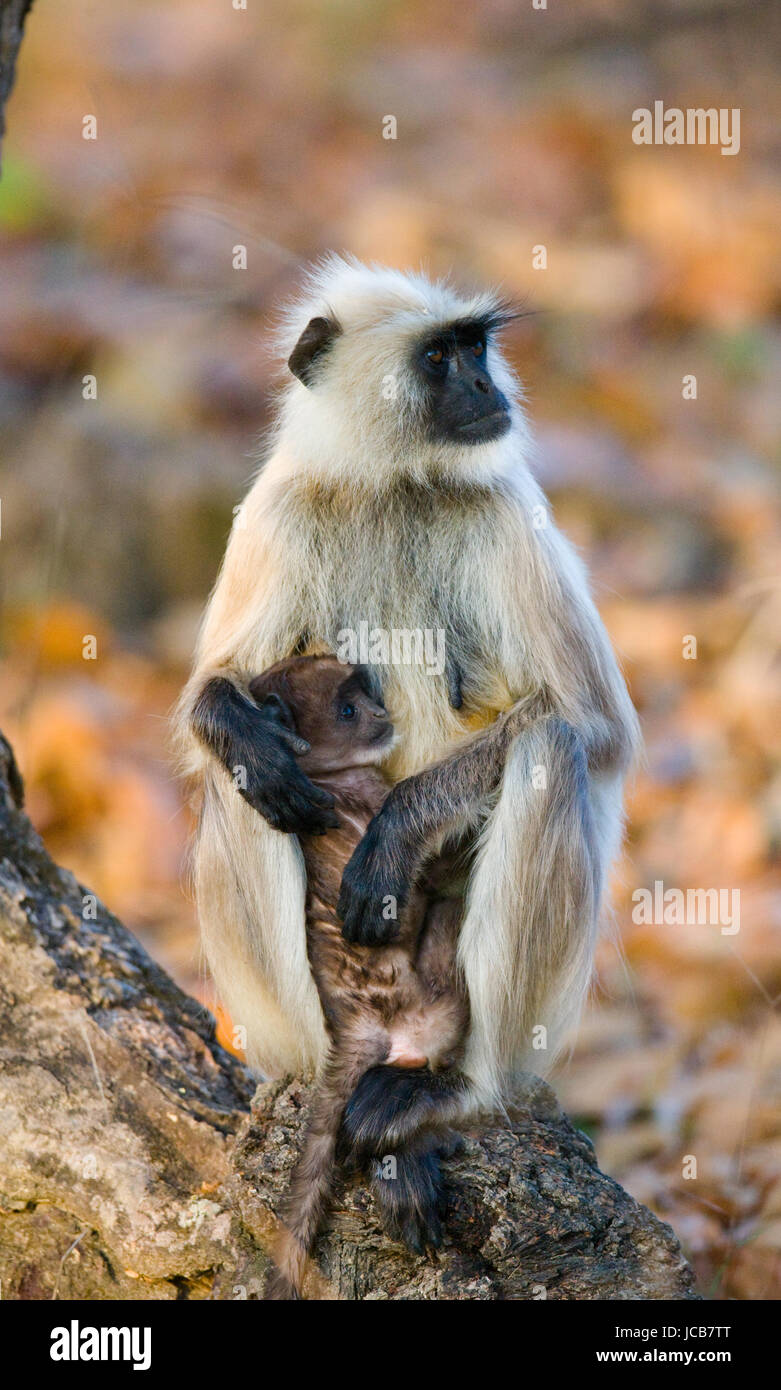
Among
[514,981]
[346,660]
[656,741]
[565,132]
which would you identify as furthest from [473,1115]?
[565,132]

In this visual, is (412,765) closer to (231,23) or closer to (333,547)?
(333,547)

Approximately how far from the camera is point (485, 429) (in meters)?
3.48

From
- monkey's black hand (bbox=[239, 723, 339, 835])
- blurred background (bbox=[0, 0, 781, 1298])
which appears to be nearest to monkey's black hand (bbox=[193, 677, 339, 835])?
monkey's black hand (bbox=[239, 723, 339, 835])

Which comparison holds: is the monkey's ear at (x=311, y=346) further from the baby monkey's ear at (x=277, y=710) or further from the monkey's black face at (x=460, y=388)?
the baby monkey's ear at (x=277, y=710)

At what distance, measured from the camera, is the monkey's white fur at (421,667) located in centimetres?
327

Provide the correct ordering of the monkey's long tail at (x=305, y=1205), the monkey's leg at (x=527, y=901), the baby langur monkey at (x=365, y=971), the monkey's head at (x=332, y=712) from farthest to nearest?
1. the monkey's head at (x=332, y=712)
2. the monkey's leg at (x=527, y=901)
3. the baby langur monkey at (x=365, y=971)
4. the monkey's long tail at (x=305, y=1205)

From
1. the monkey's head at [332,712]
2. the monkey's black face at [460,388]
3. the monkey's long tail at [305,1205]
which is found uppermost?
the monkey's black face at [460,388]

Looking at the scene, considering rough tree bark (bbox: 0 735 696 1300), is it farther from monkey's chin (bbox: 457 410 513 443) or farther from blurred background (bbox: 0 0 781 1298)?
monkey's chin (bbox: 457 410 513 443)

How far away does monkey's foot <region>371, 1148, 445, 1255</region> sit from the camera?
277 centimetres

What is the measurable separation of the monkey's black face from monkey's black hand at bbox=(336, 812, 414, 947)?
0.97 m

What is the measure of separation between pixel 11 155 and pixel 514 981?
9.54 m

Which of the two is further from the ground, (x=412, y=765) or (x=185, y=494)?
(x=185, y=494)

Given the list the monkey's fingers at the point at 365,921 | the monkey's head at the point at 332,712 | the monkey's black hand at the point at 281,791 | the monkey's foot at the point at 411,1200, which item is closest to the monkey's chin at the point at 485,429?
the monkey's head at the point at 332,712

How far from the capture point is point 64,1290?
9.84ft
